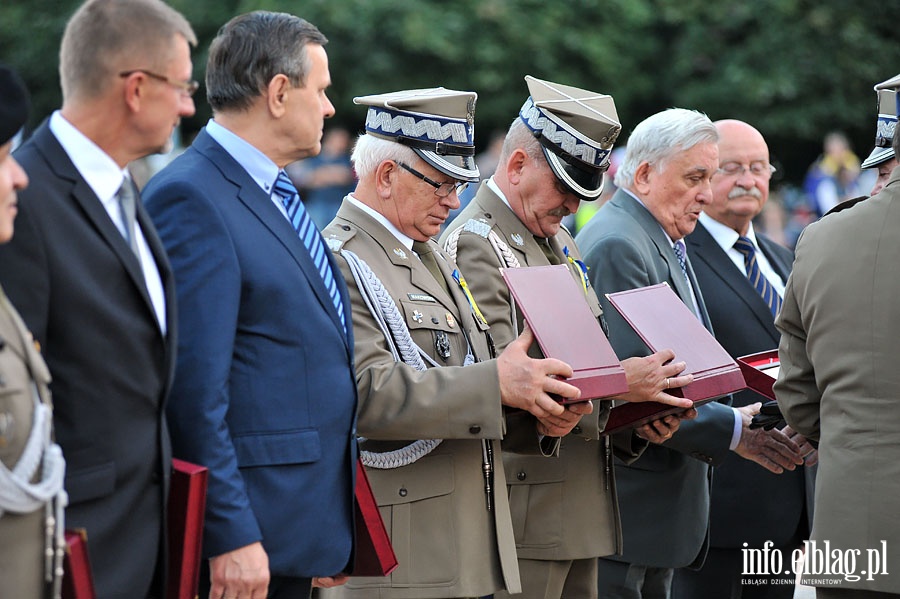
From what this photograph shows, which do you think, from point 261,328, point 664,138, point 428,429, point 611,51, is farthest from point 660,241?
point 611,51

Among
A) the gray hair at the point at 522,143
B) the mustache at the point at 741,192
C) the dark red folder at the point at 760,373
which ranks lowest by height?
the dark red folder at the point at 760,373

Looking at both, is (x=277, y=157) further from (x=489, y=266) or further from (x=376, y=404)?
(x=489, y=266)

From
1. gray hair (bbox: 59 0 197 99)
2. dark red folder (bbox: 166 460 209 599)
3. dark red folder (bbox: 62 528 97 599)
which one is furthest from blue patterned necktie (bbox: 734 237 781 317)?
dark red folder (bbox: 62 528 97 599)

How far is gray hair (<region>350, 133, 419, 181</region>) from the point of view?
404 centimetres

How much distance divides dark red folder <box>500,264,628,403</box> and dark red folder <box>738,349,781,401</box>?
0.96m

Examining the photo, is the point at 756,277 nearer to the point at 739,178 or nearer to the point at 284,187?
the point at 739,178

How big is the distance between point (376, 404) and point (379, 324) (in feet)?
0.93

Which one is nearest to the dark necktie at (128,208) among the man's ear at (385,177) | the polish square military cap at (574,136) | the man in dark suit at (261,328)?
the man in dark suit at (261,328)

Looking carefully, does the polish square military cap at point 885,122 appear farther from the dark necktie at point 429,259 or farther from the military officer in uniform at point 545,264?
the dark necktie at point 429,259

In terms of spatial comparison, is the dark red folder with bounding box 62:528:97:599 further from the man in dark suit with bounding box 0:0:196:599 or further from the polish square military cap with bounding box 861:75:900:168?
the polish square military cap with bounding box 861:75:900:168

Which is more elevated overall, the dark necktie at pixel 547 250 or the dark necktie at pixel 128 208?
the dark necktie at pixel 547 250

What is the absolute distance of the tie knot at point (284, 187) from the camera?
339 cm

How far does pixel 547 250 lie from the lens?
15.5 ft

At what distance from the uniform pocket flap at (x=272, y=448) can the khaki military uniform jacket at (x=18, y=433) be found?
718 mm
